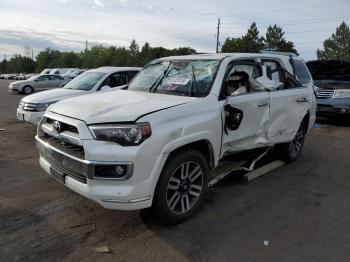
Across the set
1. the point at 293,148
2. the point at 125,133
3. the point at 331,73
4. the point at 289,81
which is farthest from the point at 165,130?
the point at 331,73

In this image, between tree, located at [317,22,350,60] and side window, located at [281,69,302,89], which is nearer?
side window, located at [281,69,302,89]

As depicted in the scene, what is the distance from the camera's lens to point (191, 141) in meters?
3.93

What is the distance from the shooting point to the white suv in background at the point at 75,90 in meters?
8.55

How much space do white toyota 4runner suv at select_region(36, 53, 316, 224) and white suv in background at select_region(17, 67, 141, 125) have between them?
12.4ft

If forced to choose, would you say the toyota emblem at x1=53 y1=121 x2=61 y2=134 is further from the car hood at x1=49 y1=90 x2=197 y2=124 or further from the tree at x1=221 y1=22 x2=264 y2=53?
the tree at x1=221 y1=22 x2=264 y2=53

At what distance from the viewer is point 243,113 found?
4.77m

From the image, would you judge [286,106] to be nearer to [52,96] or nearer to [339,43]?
[52,96]

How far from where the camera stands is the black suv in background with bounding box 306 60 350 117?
10.6 meters

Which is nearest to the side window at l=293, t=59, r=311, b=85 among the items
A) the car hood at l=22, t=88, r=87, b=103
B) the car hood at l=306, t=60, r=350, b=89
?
the car hood at l=306, t=60, r=350, b=89

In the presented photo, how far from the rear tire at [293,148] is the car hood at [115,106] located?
2.81 m

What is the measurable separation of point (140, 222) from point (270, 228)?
141 centimetres

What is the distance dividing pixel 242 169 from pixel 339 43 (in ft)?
283

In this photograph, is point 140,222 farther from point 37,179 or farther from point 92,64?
point 92,64

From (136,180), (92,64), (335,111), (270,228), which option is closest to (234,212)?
(270,228)
